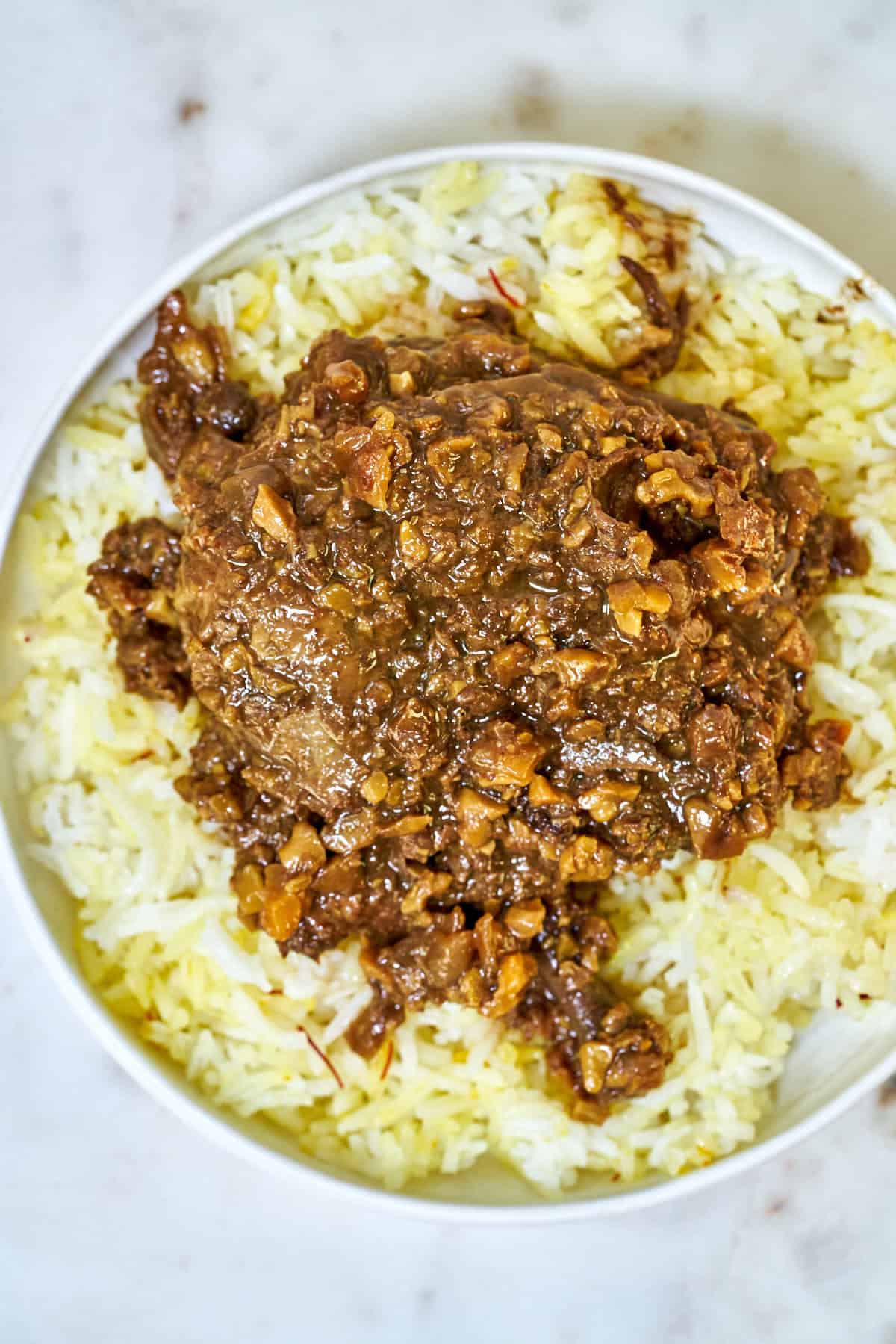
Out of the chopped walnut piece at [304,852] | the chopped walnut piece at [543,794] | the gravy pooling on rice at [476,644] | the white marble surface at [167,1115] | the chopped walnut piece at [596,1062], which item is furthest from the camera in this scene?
the white marble surface at [167,1115]

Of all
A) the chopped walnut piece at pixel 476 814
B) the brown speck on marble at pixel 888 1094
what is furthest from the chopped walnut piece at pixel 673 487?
the brown speck on marble at pixel 888 1094

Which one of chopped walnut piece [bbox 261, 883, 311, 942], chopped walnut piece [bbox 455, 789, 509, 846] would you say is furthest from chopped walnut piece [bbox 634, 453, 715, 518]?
chopped walnut piece [bbox 261, 883, 311, 942]

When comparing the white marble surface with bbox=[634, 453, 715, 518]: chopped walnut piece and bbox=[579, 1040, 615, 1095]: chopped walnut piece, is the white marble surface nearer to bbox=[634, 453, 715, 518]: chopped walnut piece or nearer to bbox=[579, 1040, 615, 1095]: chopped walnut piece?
bbox=[579, 1040, 615, 1095]: chopped walnut piece

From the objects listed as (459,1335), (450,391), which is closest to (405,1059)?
(459,1335)

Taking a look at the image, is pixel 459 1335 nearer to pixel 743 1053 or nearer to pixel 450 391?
pixel 743 1053

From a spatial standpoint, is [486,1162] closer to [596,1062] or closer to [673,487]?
[596,1062]

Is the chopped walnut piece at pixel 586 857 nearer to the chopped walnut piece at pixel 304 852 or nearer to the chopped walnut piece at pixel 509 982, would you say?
the chopped walnut piece at pixel 509 982
